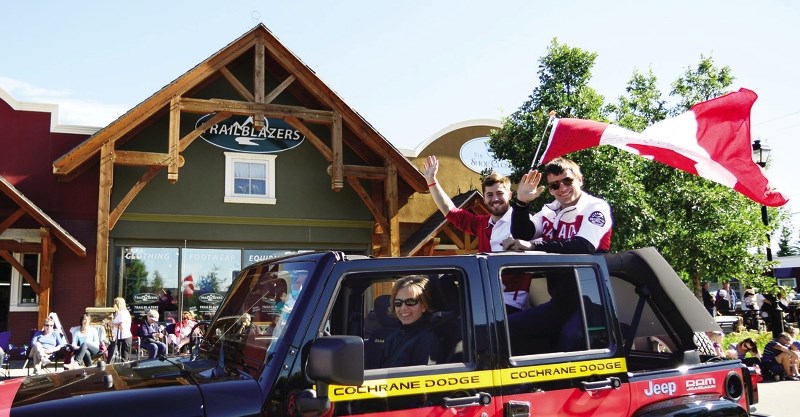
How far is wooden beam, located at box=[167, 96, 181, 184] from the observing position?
A: 39.8ft

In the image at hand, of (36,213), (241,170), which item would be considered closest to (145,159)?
(36,213)

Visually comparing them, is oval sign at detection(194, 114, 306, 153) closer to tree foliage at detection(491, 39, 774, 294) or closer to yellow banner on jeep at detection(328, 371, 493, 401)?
tree foliage at detection(491, 39, 774, 294)

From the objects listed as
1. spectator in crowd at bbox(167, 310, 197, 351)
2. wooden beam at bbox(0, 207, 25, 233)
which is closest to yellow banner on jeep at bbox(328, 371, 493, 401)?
spectator in crowd at bbox(167, 310, 197, 351)

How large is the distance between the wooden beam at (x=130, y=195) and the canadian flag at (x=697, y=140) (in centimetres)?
903

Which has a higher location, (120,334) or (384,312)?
(384,312)

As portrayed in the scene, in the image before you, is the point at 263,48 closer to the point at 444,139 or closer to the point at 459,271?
the point at 444,139

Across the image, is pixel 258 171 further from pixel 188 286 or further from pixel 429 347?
pixel 429 347

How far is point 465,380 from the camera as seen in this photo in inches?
105

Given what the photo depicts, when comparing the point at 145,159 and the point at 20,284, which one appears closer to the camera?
the point at 145,159

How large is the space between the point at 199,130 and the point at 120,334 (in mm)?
4208

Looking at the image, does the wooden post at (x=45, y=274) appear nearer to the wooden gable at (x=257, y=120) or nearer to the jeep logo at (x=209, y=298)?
the wooden gable at (x=257, y=120)

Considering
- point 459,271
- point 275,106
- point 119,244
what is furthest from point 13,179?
point 459,271

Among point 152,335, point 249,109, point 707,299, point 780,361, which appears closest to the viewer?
point 780,361

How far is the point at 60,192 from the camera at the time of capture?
41.9 ft
